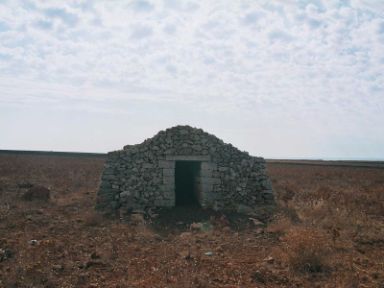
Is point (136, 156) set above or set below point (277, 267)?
above

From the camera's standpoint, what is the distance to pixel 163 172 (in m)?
13.1

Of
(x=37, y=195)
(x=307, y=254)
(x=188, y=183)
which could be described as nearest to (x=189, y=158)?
(x=188, y=183)

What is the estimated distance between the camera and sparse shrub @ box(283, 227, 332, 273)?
7.34 metres

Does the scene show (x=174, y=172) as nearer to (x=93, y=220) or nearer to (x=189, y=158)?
(x=189, y=158)

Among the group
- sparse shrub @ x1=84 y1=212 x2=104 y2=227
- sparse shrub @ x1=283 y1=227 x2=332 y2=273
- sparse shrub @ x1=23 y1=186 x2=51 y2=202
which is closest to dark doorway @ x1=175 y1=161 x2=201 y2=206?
sparse shrub @ x1=84 y1=212 x2=104 y2=227

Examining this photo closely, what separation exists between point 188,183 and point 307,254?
9.43 meters

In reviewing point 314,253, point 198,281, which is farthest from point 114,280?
point 314,253

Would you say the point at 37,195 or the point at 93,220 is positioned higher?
the point at 37,195

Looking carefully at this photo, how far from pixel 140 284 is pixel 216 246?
116 inches

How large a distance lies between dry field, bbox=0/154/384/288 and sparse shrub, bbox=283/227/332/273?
2 centimetres

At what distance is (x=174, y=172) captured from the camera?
13398mm

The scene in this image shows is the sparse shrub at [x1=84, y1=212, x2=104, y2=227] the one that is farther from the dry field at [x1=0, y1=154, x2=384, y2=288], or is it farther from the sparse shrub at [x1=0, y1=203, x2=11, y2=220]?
the sparse shrub at [x1=0, y1=203, x2=11, y2=220]

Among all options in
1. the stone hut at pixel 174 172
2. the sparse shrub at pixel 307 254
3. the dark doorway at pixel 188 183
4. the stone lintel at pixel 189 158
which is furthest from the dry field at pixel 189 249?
the dark doorway at pixel 188 183

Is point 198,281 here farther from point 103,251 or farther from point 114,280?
point 103,251
